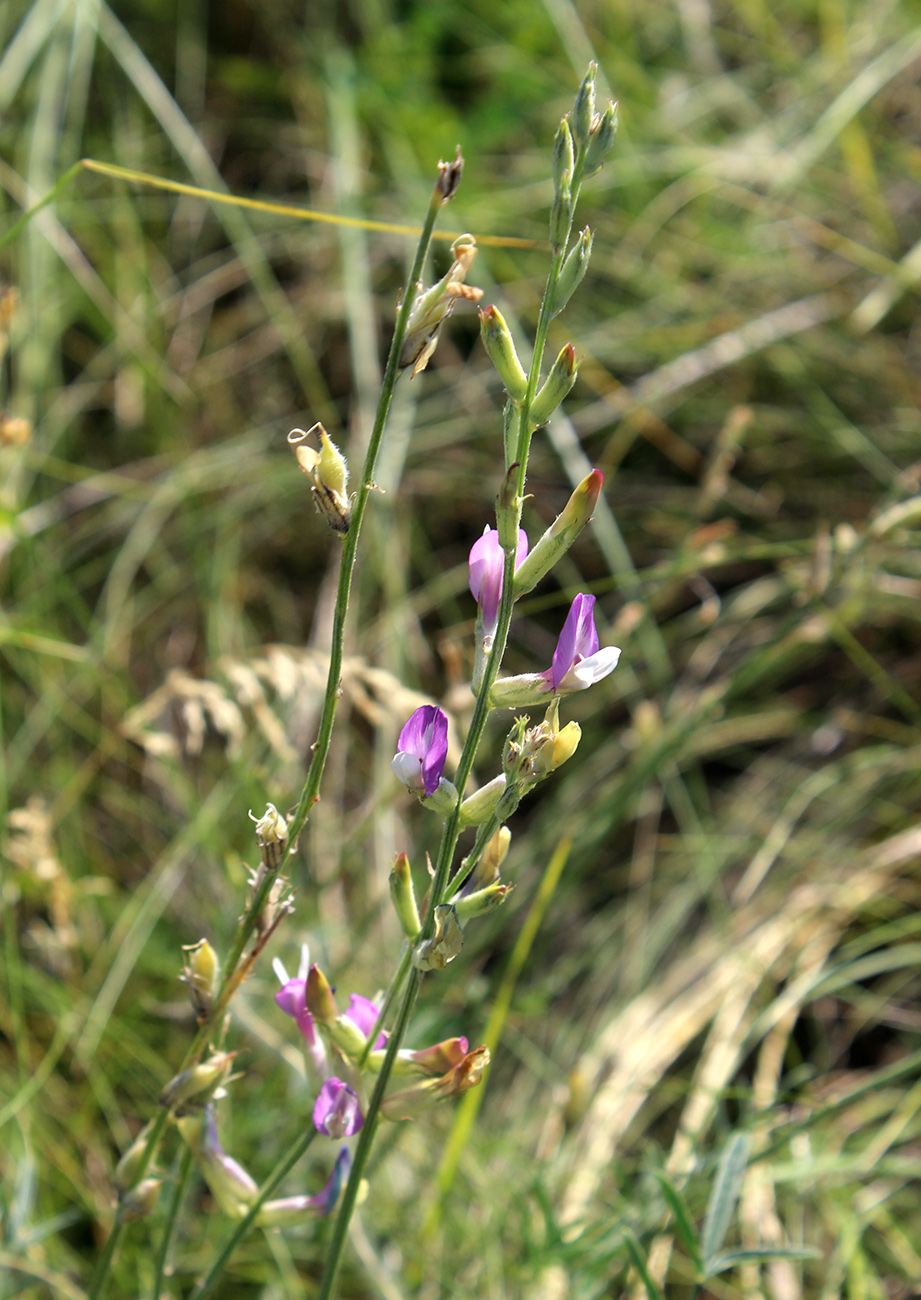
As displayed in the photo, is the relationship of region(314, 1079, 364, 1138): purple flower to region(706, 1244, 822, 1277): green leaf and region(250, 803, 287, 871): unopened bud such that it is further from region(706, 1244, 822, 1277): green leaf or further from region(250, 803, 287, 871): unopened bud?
region(706, 1244, 822, 1277): green leaf

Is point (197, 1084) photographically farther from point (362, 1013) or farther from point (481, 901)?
point (481, 901)

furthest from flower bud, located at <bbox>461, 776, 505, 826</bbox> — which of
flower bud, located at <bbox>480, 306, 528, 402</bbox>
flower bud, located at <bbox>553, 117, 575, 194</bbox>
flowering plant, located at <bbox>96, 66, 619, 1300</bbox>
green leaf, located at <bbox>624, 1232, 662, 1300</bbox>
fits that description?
green leaf, located at <bbox>624, 1232, 662, 1300</bbox>

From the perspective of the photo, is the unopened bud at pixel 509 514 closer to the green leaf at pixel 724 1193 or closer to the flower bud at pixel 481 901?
the flower bud at pixel 481 901

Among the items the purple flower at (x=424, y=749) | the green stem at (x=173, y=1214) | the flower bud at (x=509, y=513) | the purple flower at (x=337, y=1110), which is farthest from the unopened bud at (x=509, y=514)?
the green stem at (x=173, y=1214)

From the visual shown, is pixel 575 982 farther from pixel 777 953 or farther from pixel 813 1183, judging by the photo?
pixel 813 1183

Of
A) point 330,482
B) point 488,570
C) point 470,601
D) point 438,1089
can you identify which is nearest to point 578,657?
point 488,570
